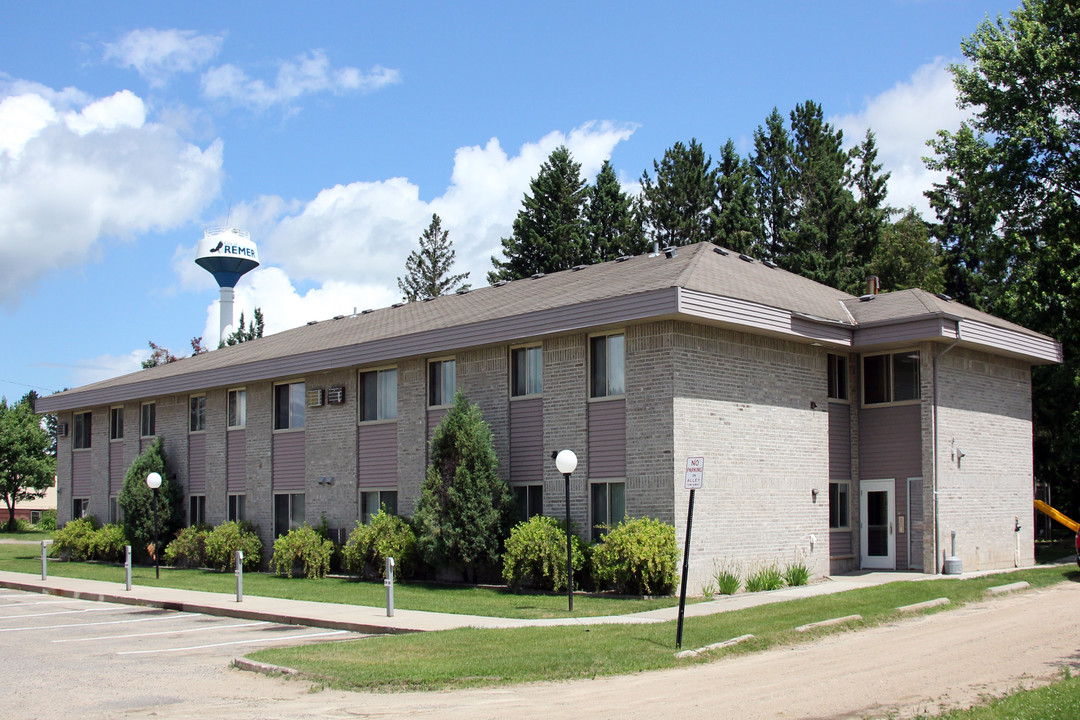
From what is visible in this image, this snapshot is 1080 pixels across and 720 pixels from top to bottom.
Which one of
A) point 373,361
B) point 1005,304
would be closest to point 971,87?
point 1005,304

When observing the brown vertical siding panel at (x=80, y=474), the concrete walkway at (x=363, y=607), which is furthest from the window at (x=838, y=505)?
the brown vertical siding panel at (x=80, y=474)

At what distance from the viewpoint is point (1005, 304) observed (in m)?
29.7

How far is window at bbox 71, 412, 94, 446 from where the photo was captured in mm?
37812

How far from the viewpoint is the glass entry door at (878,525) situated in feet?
72.9

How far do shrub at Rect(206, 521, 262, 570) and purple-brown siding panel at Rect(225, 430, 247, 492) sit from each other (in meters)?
1.45

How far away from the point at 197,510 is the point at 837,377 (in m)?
20.4

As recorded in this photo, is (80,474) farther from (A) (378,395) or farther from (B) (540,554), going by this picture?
(B) (540,554)

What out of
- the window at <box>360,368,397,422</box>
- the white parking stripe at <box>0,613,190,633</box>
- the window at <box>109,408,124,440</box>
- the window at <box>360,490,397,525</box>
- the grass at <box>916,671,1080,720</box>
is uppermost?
the window at <box>360,368,397,422</box>

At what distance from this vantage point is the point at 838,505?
891 inches

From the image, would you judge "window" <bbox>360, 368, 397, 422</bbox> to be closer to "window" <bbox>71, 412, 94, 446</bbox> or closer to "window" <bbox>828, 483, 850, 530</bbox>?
"window" <bbox>828, 483, 850, 530</bbox>

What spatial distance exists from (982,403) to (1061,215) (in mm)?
8323

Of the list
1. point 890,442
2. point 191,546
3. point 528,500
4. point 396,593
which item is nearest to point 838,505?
point 890,442

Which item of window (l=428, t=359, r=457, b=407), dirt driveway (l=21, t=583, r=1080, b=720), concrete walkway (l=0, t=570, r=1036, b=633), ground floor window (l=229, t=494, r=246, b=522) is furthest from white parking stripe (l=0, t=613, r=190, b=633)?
ground floor window (l=229, t=494, r=246, b=522)

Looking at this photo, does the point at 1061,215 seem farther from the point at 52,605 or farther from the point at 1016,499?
the point at 52,605
